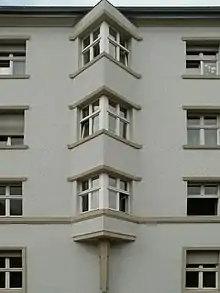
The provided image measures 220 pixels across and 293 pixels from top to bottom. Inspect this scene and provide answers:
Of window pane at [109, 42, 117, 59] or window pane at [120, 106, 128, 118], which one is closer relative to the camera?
window pane at [109, 42, 117, 59]

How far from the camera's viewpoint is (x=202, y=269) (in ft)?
56.2

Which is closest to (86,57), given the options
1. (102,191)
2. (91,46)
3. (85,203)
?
(91,46)

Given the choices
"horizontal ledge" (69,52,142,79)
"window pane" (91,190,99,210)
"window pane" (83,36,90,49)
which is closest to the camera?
"window pane" (91,190,99,210)

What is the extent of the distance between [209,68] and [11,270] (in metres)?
10.1

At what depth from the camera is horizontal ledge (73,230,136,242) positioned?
52.0ft

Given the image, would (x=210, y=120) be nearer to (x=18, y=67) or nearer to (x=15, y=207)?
(x=18, y=67)

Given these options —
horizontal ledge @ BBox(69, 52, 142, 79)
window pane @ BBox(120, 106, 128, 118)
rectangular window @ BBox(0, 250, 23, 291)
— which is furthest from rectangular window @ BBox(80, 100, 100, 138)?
rectangular window @ BBox(0, 250, 23, 291)

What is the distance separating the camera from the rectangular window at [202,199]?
17656 mm

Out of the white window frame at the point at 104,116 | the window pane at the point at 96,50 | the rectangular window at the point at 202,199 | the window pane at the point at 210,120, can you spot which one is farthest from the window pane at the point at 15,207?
the window pane at the point at 210,120

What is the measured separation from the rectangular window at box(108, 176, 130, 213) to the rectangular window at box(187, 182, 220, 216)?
7.27 feet

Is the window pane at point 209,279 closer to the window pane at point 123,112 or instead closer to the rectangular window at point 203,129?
the rectangular window at point 203,129

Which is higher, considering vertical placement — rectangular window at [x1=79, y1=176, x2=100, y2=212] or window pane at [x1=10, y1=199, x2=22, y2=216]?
rectangular window at [x1=79, y1=176, x2=100, y2=212]

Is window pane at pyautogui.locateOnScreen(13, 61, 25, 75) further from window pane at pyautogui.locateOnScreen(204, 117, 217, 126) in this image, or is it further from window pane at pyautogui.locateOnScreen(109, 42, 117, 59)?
window pane at pyautogui.locateOnScreen(204, 117, 217, 126)

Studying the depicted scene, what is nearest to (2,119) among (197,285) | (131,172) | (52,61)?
(52,61)
